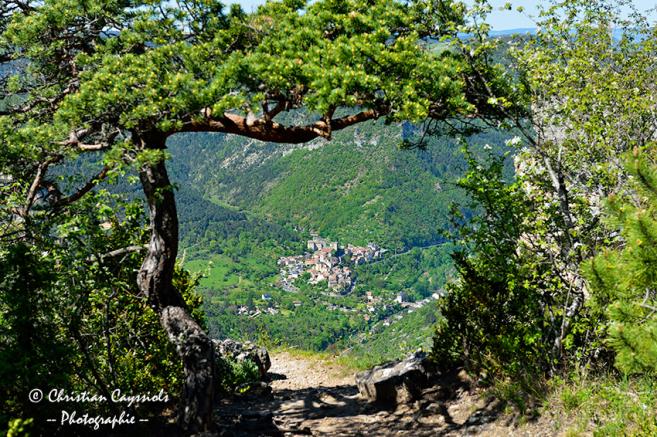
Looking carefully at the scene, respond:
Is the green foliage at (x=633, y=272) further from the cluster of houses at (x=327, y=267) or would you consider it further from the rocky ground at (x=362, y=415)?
the cluster of houses at (x=327, y=267)

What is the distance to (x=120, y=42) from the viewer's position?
6398mm

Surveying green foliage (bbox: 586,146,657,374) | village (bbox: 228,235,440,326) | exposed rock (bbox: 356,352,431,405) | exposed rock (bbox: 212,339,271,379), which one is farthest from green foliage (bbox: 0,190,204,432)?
village (bbox: 228,235,440,326)

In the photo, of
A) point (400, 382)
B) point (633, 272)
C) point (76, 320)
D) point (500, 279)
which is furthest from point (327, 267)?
point (633, 272)

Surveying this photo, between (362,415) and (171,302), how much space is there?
397cm

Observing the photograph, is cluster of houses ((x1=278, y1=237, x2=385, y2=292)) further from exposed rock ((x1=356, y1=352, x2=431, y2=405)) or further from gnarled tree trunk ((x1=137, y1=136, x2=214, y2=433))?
gnarled tree trunk ((x1=137, y1=136, x2=214, y2=433))

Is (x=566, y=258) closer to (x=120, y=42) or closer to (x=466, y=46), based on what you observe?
(x=466, y=46)

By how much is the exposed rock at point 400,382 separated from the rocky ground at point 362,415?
5.7 inches

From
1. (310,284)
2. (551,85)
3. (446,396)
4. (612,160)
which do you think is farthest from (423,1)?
(310,284)

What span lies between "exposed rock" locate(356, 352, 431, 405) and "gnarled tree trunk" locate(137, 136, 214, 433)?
3.71 meters

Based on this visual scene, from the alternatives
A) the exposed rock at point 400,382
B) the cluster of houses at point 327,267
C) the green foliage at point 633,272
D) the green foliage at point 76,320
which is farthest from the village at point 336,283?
the green foliage at point 633,272

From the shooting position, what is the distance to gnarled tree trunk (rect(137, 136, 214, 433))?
18.9 ft

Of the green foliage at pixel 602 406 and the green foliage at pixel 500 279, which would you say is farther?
the green foliage at pixel 500 279

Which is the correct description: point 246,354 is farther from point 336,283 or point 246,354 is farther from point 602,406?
point 336,283

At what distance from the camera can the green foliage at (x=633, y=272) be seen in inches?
134
